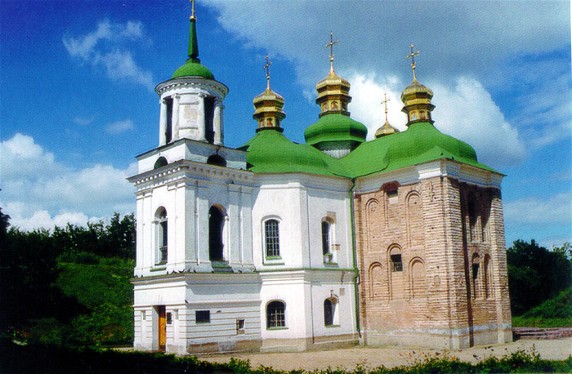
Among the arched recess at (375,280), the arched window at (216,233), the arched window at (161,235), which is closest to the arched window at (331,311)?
the arched recess at (375,280)

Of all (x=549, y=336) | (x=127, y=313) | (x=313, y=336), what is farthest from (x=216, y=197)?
(x=549, y=336)

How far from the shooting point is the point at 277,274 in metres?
25.9

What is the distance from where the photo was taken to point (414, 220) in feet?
85.7

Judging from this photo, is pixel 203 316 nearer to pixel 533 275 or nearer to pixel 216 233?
pixel 216 233

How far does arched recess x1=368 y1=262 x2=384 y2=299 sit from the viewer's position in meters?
27.2

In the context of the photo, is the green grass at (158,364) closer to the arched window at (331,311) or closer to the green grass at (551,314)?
the arched window at (331,311)

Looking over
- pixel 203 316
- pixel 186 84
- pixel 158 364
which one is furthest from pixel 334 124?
pixel 158 364

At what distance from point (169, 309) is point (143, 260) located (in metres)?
3.33

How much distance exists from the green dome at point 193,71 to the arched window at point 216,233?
602 centimetres

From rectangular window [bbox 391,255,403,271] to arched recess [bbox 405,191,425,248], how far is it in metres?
1.07

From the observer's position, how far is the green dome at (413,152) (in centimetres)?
2653

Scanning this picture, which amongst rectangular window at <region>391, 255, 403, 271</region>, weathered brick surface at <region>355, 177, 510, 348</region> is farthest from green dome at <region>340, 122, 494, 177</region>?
rectangular window at <region>391, 255, 403, 271</region>

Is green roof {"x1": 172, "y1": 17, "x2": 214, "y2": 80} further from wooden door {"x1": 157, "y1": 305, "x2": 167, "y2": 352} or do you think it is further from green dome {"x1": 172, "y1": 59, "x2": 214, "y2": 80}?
wooden door {"x1": 157, "y1": 305, "x2": 167, "y2": 352}

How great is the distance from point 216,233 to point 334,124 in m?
12.3
